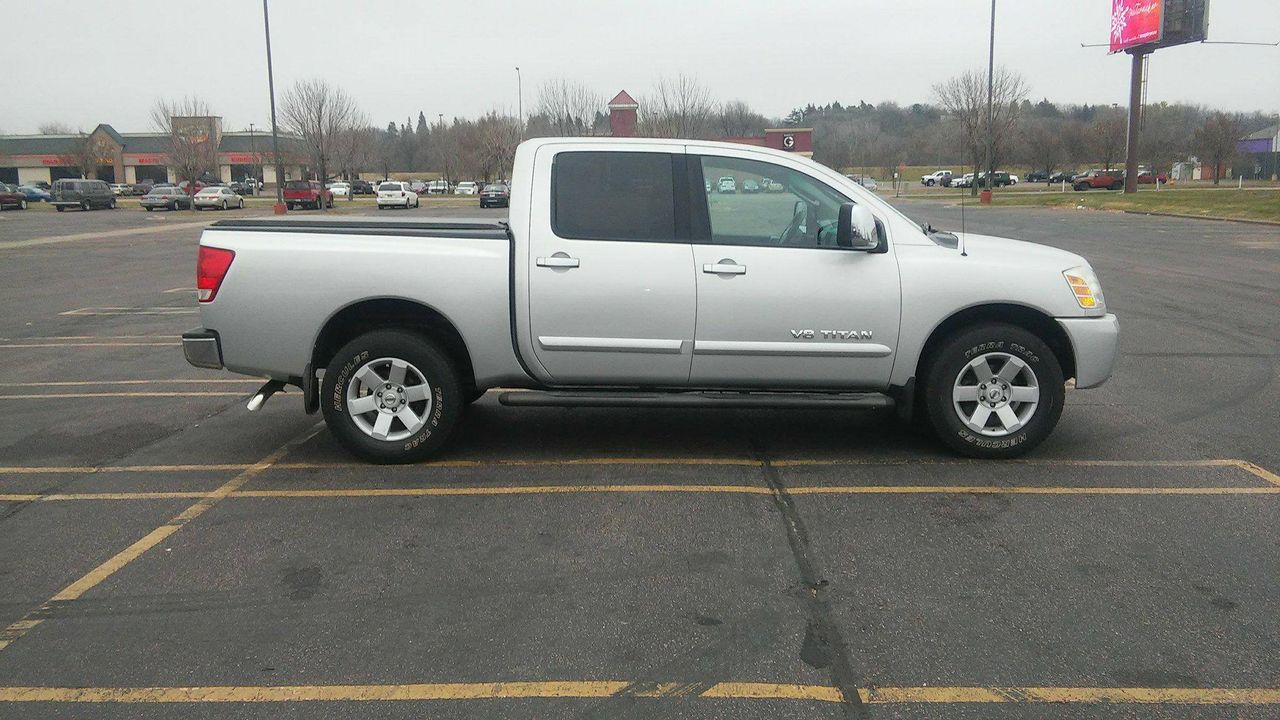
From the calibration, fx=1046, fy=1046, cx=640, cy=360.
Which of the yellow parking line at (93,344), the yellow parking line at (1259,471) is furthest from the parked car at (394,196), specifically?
the yellow parking line at (1259,471)

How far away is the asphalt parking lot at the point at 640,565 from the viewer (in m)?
3.62

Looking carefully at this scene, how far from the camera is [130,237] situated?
32.2 metres

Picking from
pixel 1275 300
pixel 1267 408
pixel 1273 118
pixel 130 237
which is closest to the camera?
pixel 1267 408

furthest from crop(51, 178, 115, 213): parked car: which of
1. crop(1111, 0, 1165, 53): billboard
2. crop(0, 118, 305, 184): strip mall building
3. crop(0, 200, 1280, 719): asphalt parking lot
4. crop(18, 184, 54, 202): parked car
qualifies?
crop(1111, 0, 1165, 53): billboard

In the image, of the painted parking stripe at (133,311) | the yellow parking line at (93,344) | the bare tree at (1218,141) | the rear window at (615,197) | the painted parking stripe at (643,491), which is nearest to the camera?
the painted parking stripe at (643,491)

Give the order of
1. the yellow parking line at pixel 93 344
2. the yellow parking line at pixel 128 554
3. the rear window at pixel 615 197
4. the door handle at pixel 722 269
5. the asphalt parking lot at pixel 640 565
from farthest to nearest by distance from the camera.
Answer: the yellow parking line at pixel 93 344, the rear window at pixel 615 197, the door handle at pixel 722 269, the yellow parking line at pixel 128 554, the asphalt parking lot at pixel 640 565

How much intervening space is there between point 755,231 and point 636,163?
834 millimetres

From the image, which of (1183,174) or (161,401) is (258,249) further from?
(1183,174)

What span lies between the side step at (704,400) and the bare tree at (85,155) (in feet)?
342

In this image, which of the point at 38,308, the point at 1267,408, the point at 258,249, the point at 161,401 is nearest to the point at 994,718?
the point at 258,249

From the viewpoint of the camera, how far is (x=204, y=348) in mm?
6328

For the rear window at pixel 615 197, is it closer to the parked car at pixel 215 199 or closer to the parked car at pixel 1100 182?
the parked car at pixel 215 199

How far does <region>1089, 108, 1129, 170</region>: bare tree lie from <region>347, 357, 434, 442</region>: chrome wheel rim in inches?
3597

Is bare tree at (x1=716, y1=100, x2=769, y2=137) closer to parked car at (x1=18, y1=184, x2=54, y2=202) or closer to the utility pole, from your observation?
the utility pole
